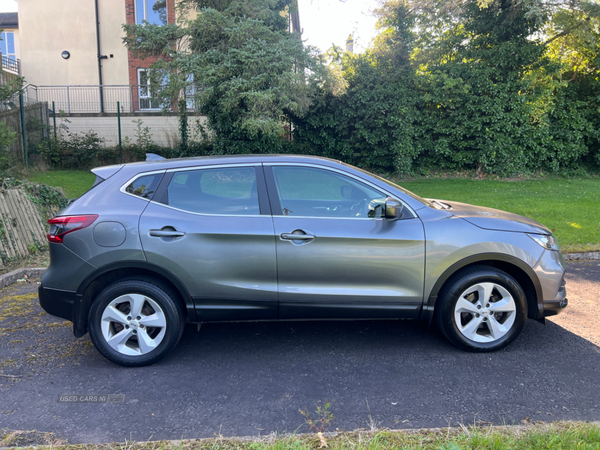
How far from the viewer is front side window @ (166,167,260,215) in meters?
3.89

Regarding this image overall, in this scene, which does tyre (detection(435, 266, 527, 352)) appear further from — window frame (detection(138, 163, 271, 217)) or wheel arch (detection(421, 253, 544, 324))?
window frame (detection(138, 163, 271, 217))

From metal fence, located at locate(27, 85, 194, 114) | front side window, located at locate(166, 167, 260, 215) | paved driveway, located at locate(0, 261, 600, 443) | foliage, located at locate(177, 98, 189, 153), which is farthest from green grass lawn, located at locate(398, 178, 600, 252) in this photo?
metal fence, located at locate(27, 85, 194, 114)

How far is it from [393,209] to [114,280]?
7.89 ft

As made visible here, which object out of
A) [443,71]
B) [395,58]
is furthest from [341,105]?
[443,71]

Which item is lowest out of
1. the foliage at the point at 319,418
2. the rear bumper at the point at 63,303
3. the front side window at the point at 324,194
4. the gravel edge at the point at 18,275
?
the foliage at the point at 319,418

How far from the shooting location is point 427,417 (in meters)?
3.03

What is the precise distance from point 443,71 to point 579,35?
4653 mm

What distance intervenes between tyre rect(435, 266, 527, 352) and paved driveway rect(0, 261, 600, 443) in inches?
6.1

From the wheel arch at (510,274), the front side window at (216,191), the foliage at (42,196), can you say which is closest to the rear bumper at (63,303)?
the front side window at (216,191)

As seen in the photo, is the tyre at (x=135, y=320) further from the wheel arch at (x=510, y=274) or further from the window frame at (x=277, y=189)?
the wheel arch at (x=510, y=274)

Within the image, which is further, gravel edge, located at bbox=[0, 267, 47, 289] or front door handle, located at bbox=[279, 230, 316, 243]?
gravel edge, located at bbox=[0, 267, 47, 289]

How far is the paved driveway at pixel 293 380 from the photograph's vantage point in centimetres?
302

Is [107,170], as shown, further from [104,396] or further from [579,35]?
[579,35]

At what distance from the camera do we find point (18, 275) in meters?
6.29
